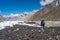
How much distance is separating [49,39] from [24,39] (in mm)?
3203

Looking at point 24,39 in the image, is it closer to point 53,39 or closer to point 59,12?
point 53,39

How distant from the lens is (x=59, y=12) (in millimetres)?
191125

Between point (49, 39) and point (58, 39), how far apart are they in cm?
135

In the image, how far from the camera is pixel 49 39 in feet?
82.0

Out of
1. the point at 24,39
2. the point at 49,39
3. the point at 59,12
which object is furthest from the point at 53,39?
the point at 59,12

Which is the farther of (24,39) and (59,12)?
(59,12)

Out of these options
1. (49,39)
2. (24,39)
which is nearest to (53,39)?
(49,39)

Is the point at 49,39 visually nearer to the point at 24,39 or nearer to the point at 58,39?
the point at 58,39

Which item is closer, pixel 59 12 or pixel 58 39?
pixel 58 39

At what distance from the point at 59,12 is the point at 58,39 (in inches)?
6660

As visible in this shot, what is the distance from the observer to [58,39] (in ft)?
79.0

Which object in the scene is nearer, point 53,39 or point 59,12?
point 53,39

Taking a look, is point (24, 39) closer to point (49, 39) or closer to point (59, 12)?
point (49, 39)

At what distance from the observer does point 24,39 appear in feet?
83.7
